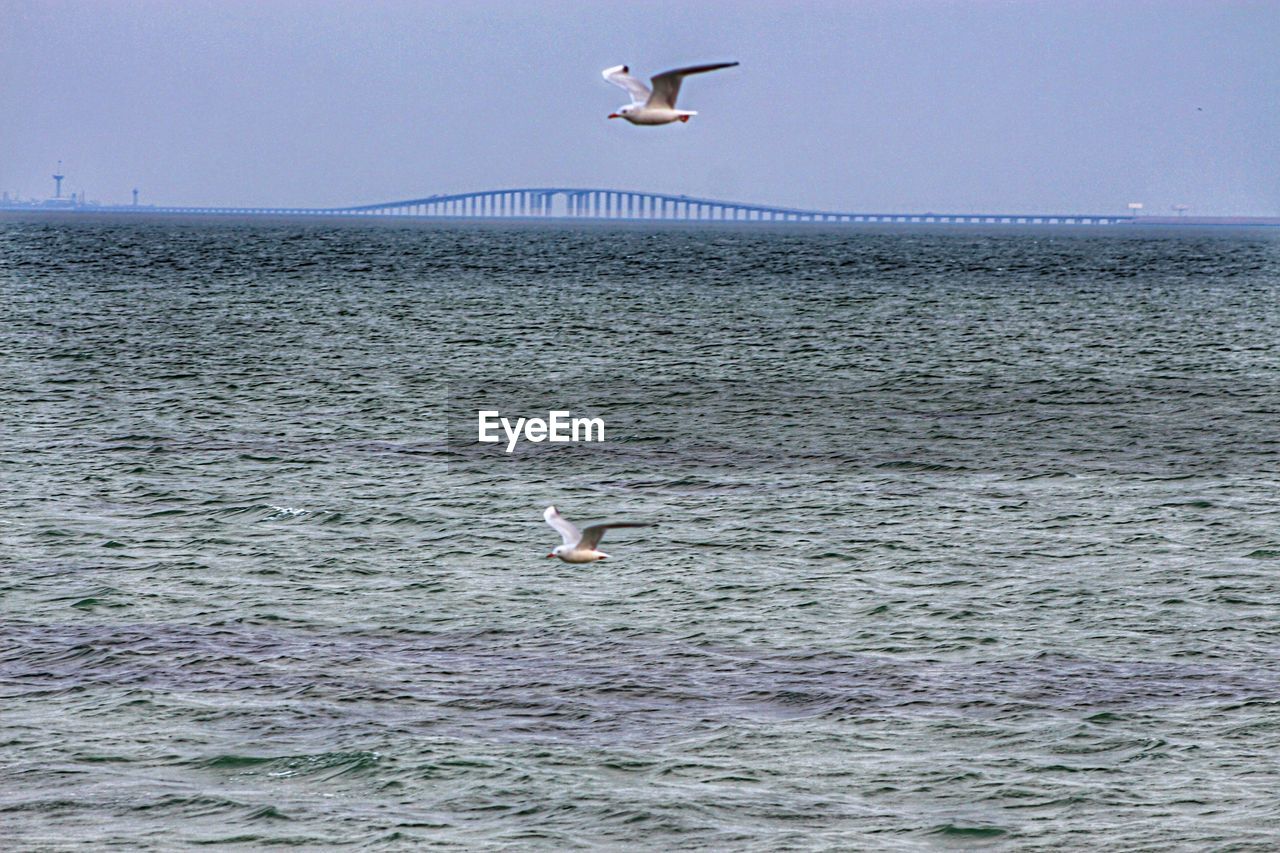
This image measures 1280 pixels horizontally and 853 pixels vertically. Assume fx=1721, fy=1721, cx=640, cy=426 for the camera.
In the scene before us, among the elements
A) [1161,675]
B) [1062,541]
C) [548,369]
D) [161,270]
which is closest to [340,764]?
[1161,675]

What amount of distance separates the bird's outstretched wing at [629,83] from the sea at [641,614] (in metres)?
9.52

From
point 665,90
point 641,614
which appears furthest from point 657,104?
point 641,614

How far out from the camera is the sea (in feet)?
77.5

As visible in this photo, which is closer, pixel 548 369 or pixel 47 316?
pixel 548 369

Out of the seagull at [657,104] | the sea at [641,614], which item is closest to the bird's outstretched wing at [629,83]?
the seagull at [657,104]

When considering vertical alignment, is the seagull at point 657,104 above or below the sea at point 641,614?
above

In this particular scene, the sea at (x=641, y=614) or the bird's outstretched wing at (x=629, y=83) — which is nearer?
the bird's outstretched wing at (x=629, y=83)

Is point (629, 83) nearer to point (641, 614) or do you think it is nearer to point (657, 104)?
point (657, 104)

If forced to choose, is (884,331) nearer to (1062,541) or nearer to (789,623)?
(1062,541)

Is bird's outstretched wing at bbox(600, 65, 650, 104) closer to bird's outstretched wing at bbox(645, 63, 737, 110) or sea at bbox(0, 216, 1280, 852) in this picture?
bird's outstretched wing at bbox(645, 63, 737, 110)

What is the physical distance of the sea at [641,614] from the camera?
77.5 feet

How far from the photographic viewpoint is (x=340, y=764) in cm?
2475

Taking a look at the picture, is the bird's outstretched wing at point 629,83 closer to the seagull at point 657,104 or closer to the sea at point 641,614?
the seagull at point 657,104

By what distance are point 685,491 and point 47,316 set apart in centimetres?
6876
